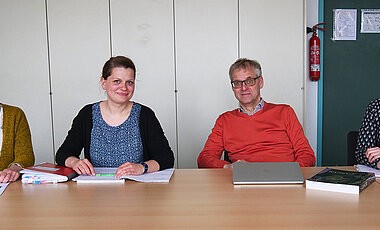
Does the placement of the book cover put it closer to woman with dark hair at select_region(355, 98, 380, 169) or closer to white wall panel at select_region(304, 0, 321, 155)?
woman with dark hair at select_region(355, 98, 380, 169)

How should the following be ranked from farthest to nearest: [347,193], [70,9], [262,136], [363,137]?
1. [70,9]
2. [262,136]
3. [363,137]
4. [347,193]

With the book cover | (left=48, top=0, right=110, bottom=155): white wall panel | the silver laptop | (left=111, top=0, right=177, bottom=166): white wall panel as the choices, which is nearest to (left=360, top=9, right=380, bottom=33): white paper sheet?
(left=111, top=0, right=177, bottom=166): white wall panel

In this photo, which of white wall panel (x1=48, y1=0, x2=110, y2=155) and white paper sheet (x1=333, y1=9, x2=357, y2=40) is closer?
white wall panel (x1=48, y1=0, x2=110, y2=155)

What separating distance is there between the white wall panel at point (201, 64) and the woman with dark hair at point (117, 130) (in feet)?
4.42

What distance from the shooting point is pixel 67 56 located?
3.25m

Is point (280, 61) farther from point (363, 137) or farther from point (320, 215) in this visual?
point (320, 215)

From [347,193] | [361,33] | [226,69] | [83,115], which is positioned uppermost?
[361,33]

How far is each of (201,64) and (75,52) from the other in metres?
1.20

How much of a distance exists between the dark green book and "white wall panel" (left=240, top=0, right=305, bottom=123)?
192 cm

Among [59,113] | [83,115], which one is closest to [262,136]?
[83,115]

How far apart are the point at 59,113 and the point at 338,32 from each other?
297 cm

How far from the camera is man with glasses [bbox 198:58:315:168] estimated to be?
2137 mm

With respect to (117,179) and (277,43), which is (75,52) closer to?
(277,43)

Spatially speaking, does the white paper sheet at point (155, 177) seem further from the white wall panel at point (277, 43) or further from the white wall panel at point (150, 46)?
the white wall panel at point (277, 43)
